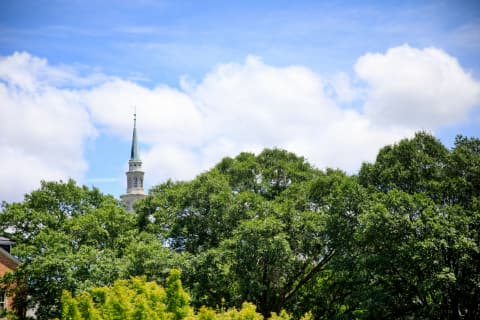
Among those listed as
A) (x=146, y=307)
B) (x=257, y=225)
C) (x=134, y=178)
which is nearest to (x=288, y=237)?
(x=257, y=225)

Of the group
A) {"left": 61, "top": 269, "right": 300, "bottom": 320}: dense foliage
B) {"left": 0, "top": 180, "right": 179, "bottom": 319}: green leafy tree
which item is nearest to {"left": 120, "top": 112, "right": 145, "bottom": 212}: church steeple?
{"left": 0, "top": 180, "right": 179, "bottom": 319}: green leafy tree

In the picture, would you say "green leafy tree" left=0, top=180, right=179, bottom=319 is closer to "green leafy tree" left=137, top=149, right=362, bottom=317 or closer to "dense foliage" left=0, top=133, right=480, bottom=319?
"dense foliage" left=0, top=133, right=480, bottom=319

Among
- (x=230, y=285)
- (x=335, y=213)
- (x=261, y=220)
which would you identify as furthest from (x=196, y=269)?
(x=335, y=213)

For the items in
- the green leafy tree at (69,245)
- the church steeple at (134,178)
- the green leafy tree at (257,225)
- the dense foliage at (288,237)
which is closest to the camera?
the dense foliage at (288,237)

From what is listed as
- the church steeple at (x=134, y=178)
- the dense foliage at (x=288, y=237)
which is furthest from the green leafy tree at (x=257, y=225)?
the church steeple at (x=134, y=178)

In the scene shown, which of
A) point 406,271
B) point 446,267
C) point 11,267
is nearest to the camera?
point 446,267

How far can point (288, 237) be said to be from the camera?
111 feet

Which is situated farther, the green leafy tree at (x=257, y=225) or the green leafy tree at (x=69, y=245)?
the green leafy tree at (x=69, y=245)

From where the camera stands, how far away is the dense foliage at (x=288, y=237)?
2867 cm

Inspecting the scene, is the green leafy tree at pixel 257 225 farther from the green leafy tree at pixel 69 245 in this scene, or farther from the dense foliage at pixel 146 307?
the dense foliage at pixel 146 307

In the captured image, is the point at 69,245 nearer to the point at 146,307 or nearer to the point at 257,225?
the point at 257,225

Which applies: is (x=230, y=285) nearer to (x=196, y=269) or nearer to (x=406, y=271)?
(x=196, y=269)

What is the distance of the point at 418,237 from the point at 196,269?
42.6 ft

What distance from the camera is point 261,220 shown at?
112ft
